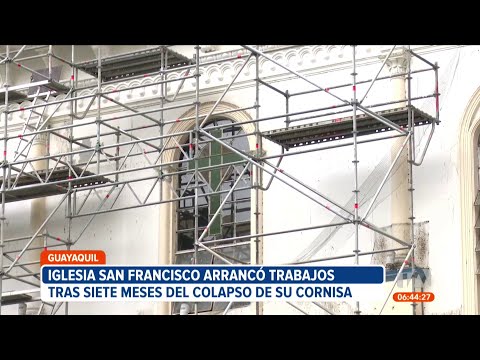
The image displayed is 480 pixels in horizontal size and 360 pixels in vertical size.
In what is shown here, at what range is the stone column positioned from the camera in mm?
23922

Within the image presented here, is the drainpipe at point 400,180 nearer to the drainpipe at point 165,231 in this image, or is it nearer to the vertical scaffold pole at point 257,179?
the vertical scaffold pole at point 257,179

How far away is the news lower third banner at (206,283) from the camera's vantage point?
2203 centimetres

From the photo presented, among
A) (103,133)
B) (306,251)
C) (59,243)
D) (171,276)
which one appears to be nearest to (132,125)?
(103,133)

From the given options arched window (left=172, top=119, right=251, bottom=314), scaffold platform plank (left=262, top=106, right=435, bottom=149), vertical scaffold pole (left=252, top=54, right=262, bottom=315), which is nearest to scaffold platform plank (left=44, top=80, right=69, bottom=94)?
arched window (left=172, top=119, right=251, bottom=314)

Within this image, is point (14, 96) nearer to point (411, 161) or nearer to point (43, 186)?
point (43, 186)

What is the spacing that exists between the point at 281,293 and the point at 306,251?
300cm

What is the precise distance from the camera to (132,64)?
2680 centimetres

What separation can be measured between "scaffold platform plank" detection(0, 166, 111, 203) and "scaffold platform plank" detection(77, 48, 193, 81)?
1.56 metres

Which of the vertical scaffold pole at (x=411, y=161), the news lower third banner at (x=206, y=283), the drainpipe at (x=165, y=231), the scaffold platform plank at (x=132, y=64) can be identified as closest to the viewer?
the news lower third banner at (x=206, y=283)

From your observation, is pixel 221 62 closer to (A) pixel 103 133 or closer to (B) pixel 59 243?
(A) pixel 103 133

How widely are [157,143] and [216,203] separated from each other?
1562mm

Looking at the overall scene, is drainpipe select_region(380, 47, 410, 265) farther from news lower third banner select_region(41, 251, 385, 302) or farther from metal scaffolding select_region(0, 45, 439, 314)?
news lower third banner select_region(41, 251, 385, 302)
